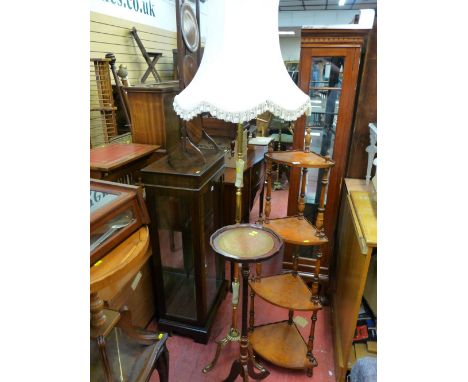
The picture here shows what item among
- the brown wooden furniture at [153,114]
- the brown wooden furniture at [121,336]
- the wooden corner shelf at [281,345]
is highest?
the brown wooden furniture at [153,114]

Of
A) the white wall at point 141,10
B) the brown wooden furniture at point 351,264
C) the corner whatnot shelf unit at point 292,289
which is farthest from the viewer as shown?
the white wall at point 141,10

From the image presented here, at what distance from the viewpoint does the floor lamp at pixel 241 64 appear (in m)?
0.91

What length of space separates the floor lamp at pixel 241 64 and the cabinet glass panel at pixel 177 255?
65 centimetres

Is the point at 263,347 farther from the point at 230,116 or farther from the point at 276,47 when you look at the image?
the point at 276,47

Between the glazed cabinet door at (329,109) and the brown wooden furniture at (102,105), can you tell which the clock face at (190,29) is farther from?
the brown wooden furniture at (102,105)

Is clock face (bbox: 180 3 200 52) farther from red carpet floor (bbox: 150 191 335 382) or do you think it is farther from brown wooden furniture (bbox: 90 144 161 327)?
red carpet floor (bbox: 150 191 335 382)

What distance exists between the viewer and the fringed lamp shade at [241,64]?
2.98 feet

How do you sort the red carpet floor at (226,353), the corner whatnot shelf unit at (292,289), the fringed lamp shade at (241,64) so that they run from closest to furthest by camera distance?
the fringed lamp shade at (241,64) → the corner whatnot shelf unit at (292,289) → the red carpet floor at (226,353)

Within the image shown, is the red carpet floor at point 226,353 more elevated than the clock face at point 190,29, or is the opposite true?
the clock face at point 190,29

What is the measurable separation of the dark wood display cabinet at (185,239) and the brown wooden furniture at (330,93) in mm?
634

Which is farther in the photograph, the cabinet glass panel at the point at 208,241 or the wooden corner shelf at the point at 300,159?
the cabinet glass panel at the point at 208,241

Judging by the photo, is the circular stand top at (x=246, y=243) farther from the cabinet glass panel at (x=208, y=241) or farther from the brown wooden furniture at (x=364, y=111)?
the brown wooden furniture at (x=364, y=111)

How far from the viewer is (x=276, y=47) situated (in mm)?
984

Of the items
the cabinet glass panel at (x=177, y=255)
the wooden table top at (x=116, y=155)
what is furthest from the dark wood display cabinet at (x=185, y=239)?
the wooden table top at (x=116, y=155)
